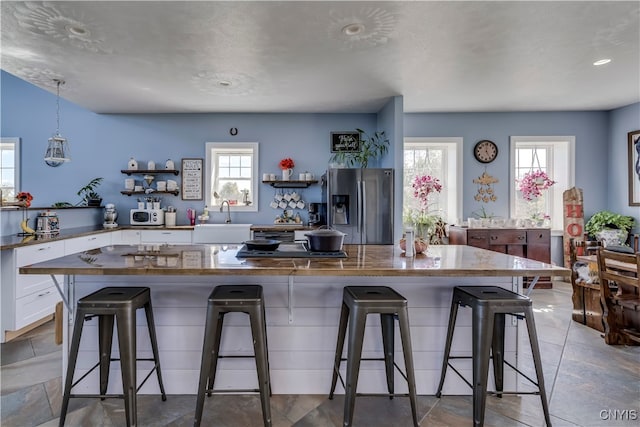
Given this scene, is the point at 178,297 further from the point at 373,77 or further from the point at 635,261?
the point at 635,261

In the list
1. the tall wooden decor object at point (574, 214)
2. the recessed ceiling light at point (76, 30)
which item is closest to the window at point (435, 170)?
the tall wooden decor object at point (574, 214)

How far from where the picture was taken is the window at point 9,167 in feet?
16.2

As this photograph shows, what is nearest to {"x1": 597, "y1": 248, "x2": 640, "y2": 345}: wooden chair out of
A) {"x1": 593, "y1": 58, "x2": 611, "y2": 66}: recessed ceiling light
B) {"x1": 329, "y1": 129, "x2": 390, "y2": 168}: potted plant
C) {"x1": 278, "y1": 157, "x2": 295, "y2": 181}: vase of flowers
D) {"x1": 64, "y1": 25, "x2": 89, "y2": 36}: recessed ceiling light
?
{"x1": 593, "y1": 58, "x2": 611, "y2": 66}: recessed ceiling light

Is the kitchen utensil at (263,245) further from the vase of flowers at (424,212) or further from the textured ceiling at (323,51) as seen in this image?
the vase of flowers at (424,212)

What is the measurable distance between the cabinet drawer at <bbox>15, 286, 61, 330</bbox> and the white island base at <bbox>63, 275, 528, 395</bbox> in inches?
57.1

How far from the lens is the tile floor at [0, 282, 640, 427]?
5.96 feet

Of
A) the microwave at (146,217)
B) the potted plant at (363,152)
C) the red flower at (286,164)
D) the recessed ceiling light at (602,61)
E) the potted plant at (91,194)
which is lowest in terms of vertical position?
the microwave at (146,217)

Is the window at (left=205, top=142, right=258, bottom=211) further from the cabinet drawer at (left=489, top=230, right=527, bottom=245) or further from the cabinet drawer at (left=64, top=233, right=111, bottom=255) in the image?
the cabinet drawer at (left=489, top=230, right=527, bottom=245)

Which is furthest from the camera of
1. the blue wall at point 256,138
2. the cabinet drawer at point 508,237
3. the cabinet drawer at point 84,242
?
the blue wall at point 256,138

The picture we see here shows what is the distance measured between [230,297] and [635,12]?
339 cm

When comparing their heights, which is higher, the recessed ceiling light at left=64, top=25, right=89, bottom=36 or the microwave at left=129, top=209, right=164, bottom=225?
the recessed ceiling light at left=64, top=25, right=89, bottom=36

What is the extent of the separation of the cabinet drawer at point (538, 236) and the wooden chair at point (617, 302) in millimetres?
1713

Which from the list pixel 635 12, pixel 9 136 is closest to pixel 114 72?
pixel 9 136

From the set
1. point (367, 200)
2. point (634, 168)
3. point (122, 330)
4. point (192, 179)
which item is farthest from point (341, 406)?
point (634, 168)
